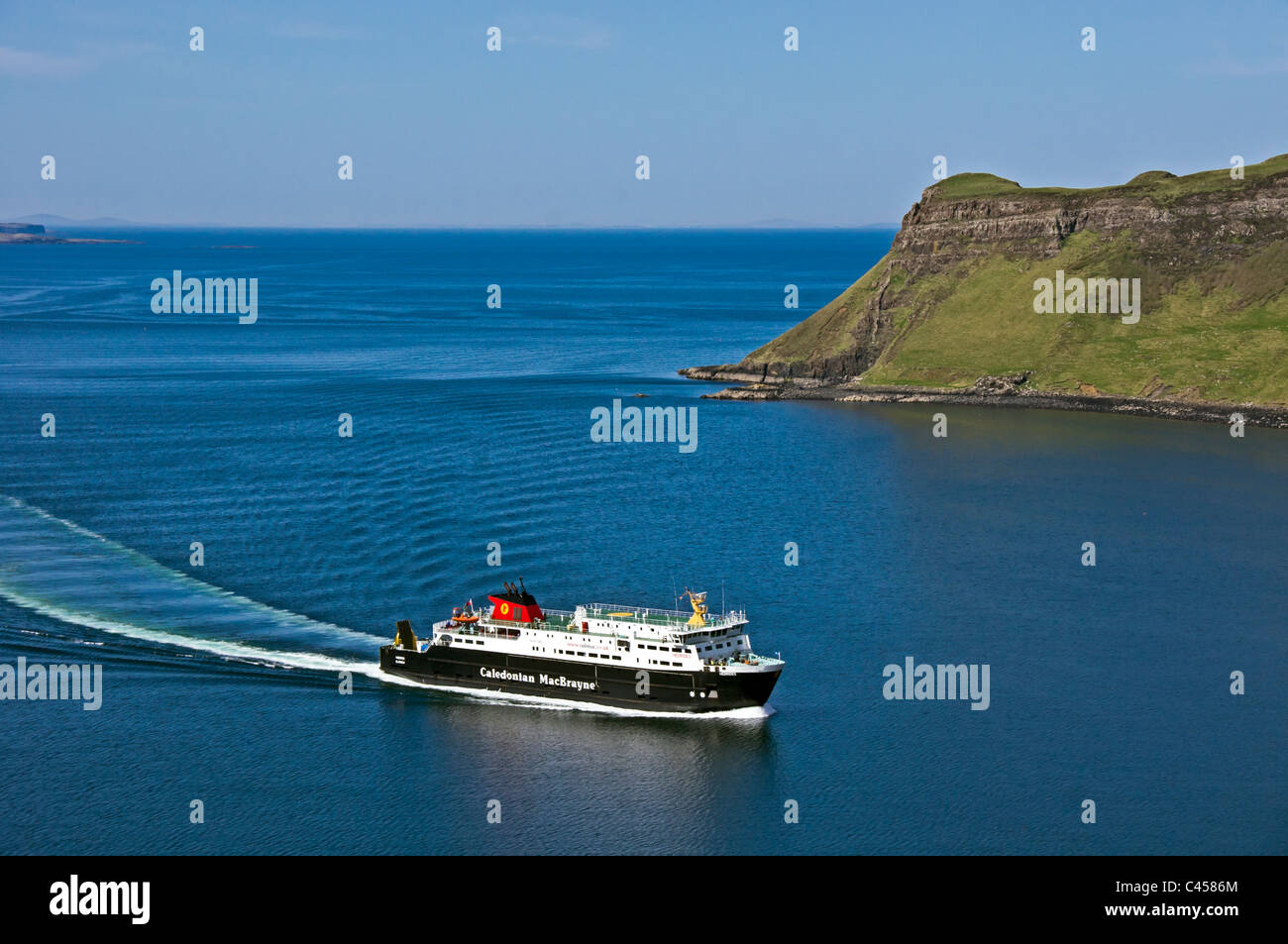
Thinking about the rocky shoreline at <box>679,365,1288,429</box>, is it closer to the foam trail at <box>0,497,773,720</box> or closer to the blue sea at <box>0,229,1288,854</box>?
the blue sea at <box>0,229,1288,854</box>

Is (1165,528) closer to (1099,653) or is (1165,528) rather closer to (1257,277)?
(1099,653)

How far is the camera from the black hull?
76312mm

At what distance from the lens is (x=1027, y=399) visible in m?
183

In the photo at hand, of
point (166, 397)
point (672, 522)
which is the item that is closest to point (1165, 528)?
point (672, 522)

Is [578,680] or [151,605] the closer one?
[578,680]

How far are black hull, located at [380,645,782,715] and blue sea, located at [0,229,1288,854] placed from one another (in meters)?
1.40

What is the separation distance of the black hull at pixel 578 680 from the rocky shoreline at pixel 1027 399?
10896 centimetres

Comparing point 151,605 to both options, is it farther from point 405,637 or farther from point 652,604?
point 652,604

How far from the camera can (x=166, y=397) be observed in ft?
591

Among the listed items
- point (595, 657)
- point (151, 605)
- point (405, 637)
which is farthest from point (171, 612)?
point (595, 657)

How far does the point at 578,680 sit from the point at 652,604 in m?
13.6

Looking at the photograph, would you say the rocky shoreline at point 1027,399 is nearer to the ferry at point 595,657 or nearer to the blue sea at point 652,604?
the blue sea at point 652,604

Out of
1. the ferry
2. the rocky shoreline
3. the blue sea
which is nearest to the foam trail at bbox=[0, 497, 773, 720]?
the blue sea
